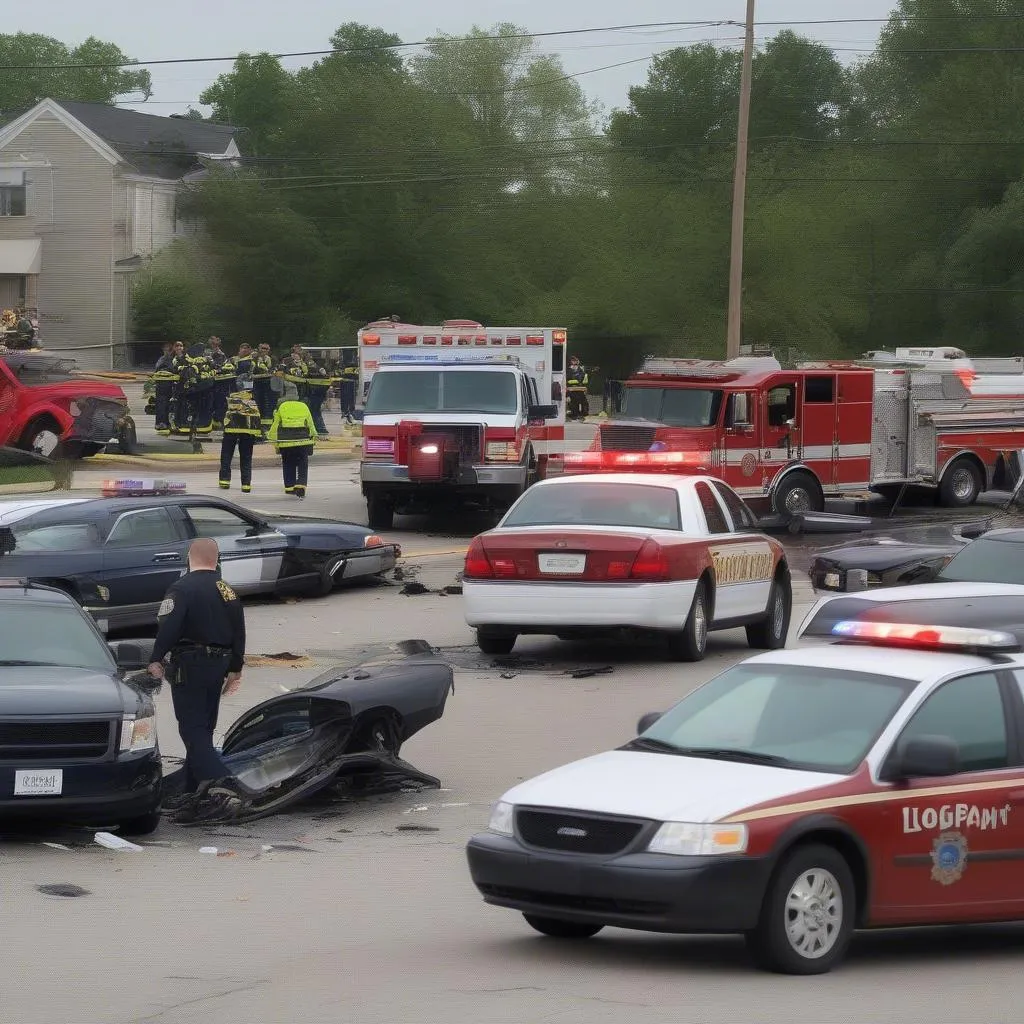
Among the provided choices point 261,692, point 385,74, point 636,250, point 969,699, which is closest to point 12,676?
point 261,692

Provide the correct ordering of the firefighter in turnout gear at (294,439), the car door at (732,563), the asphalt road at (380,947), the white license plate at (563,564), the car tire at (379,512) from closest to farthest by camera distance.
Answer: the asphalt road at (380,947)
the white license plate at (563,564)
the car door at (732,563)
the car tire at (379,512)
the firefighter in turnout gear at (294,439)

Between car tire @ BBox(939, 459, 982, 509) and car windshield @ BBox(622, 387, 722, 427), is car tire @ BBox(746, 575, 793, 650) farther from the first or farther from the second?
car tire @ BBox(939, 459, 982, 509)

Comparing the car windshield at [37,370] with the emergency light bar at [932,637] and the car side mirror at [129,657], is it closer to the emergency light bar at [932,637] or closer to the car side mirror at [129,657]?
the car side mirror at [129,657]

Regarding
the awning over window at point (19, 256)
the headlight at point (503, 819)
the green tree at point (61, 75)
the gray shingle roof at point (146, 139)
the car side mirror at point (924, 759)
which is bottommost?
the headlight at point (503, 819)

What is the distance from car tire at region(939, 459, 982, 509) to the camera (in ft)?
99.8

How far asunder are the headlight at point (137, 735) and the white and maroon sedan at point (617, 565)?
216 inches

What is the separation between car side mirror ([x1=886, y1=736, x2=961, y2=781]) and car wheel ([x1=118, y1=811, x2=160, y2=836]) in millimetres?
4398

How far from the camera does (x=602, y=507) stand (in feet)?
51.9

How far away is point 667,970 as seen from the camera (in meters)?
7.44

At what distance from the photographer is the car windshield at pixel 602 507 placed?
15.7 m

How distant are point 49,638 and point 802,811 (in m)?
5.29

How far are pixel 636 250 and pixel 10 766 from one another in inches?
2014

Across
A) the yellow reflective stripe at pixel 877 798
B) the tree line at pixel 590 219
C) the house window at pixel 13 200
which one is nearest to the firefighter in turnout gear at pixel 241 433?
the yellow reflective stripe at pixel 877 798

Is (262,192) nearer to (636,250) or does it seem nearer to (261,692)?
(636,250)
